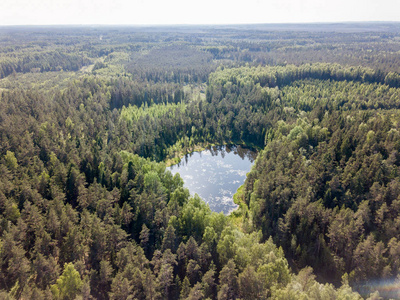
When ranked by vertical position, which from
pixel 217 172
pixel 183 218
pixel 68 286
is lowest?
pixel 217 172

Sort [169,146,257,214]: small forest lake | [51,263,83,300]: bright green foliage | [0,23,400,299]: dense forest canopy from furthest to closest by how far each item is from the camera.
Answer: [169,146,257,214]: small forest lake, [0,23,400,299]: dense forest canopy, [51,263,83,300]: bright green foliage

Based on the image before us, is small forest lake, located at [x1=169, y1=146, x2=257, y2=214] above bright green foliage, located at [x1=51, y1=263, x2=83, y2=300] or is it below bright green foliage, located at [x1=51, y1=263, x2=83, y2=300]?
below

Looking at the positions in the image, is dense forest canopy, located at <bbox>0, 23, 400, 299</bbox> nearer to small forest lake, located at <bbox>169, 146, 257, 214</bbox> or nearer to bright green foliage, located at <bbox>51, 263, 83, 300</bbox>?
bright green foliage, located at <bbox>51, 263, 83, 300</bbox>

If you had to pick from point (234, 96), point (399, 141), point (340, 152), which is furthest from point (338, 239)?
point (234, 96)

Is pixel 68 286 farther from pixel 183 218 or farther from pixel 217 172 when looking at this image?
pixel 217 172

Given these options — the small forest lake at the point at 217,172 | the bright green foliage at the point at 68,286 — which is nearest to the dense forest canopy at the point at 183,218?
the bright green foliage at the point at 68,286

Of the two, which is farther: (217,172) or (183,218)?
(217,172)

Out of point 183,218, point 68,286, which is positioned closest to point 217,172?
point 183,218

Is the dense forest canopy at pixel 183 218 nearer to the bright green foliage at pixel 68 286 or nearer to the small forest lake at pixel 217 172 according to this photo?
the bright green foliage at pixel 68 286

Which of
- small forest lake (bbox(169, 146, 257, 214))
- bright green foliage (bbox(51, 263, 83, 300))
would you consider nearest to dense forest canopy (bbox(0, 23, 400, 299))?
bright green foliage (bbox(51, 263, 83, 300))
